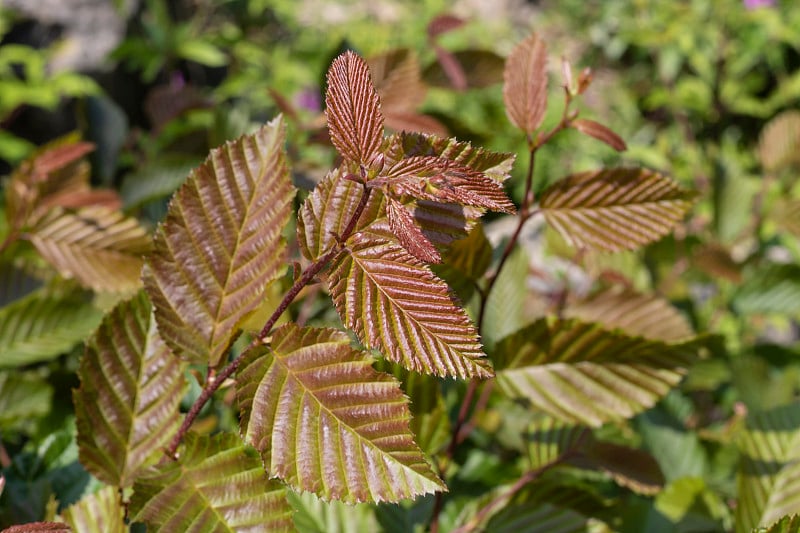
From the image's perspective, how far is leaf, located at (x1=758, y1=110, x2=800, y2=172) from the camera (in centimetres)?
161

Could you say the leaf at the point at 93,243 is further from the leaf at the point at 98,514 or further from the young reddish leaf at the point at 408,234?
the young reddish leaf at the point at 408,234

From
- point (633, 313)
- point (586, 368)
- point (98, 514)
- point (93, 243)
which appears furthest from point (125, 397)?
point (633, 313)

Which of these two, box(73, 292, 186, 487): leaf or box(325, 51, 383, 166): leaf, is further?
box(73, 292, 186, 487): leaf

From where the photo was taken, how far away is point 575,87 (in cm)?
78

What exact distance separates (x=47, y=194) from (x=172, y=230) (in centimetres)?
64

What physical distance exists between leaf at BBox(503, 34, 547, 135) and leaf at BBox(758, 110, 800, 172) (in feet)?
3.37

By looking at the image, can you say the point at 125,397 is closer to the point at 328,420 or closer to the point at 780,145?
the point at 328,420

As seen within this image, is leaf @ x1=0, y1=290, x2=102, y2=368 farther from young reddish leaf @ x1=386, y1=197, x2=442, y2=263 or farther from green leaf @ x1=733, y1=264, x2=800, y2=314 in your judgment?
green leaf @ x1=733, y1=264, x2=800, y2=314

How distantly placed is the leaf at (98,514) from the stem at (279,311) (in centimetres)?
8

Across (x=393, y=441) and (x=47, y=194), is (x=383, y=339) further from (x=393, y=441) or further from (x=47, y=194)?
(x=47, y=194)

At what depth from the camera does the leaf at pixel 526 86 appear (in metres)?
0.79

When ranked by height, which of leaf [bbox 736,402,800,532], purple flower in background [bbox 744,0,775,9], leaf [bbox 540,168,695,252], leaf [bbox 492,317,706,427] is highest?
purple flower in background [bbox 744,0,775,9]

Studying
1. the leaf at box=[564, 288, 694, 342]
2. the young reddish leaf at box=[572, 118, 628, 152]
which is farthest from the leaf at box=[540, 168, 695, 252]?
the leaf at box=[564, 288, 694, 342]

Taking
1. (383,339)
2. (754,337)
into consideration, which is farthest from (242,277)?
(754,337)
